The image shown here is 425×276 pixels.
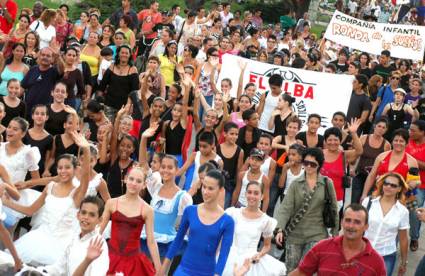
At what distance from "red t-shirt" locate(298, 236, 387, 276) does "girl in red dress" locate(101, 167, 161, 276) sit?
1.69m

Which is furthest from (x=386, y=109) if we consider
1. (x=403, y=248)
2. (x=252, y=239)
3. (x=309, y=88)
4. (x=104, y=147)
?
(x=252, y=239)

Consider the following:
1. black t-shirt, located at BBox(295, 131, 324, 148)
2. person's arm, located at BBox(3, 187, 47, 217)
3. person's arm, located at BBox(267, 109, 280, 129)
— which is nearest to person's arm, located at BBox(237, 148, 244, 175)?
black t-shirt, located at BBox(295, 131, 324, 148)

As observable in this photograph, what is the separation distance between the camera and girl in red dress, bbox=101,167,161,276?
8.47 m

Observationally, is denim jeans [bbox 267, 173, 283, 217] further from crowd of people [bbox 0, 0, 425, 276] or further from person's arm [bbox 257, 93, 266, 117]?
person's arm [bbox 257, 93, 266, 117]

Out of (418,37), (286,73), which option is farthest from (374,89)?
(418,37)

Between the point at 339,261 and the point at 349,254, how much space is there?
0.10 metres

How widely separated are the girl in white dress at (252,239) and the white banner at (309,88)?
5.59 meters

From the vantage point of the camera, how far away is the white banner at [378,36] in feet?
67.3

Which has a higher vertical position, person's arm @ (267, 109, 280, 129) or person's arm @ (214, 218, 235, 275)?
person's arm @ (214, 218, 235, 275)

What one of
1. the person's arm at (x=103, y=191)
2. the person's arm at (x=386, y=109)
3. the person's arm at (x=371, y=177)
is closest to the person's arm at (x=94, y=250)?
the person's arm at (x=103, y=191)

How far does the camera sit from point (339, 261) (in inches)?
285

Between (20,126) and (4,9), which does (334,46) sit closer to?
(4,9)

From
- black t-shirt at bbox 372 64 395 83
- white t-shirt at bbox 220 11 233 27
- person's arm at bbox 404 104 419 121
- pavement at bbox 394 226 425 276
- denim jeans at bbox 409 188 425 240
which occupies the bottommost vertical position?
white t-shirt at bbox 220 11 233 27

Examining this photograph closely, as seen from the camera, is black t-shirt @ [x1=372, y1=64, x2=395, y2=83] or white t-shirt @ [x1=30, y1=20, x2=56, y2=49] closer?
white t-shirt @ [x1=30, y1=20, x2=56, y2=49]
